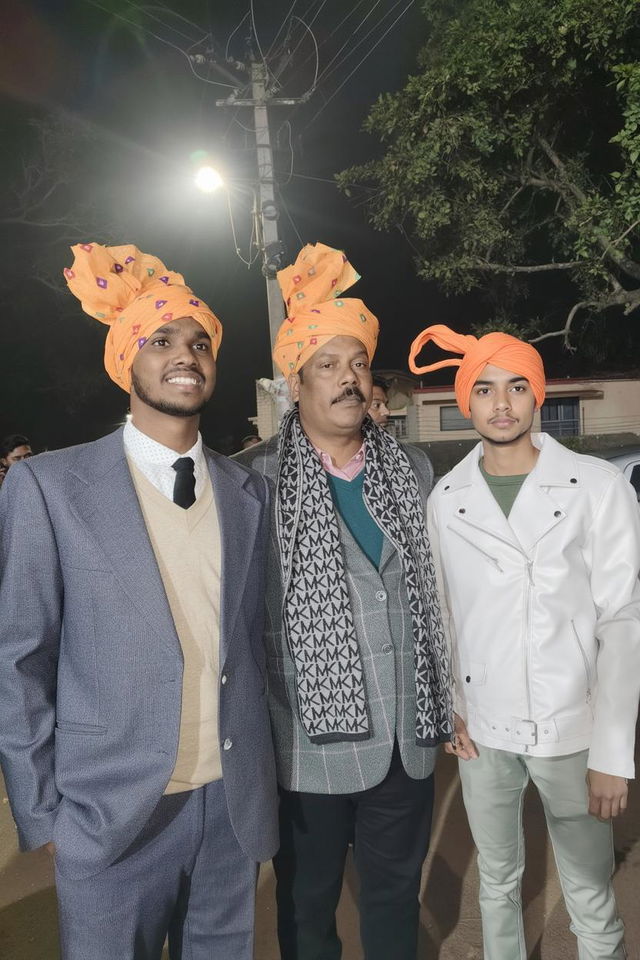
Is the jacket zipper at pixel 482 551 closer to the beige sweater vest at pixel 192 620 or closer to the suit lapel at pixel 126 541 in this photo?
the beige sweater vest at pixel 192 620

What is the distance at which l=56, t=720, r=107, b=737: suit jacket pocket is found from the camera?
1775mm

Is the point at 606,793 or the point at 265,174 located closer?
the point at 606,793

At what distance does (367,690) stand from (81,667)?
0.87m

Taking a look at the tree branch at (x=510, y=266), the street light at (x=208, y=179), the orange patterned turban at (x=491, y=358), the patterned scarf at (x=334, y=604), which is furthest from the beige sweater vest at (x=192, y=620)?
the tree branch at (x=510, y=266)

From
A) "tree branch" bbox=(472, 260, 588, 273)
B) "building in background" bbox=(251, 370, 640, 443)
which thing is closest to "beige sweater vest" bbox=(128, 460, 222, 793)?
"tree branch" bbox=(472, 260, 588, 273)

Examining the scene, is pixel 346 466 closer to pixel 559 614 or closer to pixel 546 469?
pixel 546 469

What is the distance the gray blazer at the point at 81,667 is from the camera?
173cm

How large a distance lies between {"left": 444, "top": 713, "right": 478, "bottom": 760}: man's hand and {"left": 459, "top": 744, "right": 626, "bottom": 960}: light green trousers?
0.03 m

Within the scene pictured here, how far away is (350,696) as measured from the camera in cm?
211

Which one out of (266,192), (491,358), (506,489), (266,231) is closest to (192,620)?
(506,489)

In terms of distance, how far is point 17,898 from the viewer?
3141mm

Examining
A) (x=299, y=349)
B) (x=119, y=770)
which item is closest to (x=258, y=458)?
(x=299, y=349)

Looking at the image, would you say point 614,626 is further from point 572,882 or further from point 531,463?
point 572,882

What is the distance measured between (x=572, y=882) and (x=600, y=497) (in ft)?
4.01
